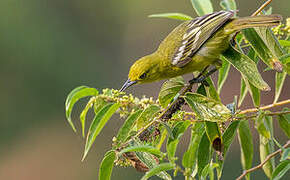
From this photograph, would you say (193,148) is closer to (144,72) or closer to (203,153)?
(203,153)

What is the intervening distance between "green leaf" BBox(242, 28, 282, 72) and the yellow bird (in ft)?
0.13

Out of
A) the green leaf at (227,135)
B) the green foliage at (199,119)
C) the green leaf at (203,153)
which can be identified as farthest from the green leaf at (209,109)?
the green leaf at (203,153)

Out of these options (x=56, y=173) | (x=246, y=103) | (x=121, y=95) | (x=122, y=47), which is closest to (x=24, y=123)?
(x=56, y=173)

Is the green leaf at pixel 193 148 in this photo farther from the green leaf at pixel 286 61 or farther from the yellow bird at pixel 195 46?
the green leaf at pixel 286 61

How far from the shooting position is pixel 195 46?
273 cm

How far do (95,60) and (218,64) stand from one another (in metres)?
13.2

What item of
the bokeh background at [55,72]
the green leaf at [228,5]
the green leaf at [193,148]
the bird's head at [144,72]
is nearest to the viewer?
the green leaf at [193,148]

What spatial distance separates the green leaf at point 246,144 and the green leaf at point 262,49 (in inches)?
15.3

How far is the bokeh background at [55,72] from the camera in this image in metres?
14.4

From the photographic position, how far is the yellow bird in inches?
93.8

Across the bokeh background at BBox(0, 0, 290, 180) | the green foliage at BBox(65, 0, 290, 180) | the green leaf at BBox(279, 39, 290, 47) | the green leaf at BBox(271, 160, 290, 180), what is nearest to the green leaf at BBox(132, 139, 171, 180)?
the green foliage at BBox(65, 0, 290, 180)

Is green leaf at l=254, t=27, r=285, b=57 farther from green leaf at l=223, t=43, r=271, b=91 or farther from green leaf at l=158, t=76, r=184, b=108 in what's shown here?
green leaf at l=158, t=76, r=184, b=108

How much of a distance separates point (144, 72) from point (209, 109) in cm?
99

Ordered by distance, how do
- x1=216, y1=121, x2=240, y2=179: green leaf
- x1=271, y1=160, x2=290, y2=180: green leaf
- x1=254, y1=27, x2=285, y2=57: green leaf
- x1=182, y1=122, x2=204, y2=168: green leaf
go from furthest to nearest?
x1=182, y1=122, x2=204, y2=168: green leaf
x1=216, y1=121, x2=240, y2=179: green leaf
x1=254, y1=27, x2=285, y2=57: green leaf
x1=271, y1=160, x2=290, y2=180: green leaf
